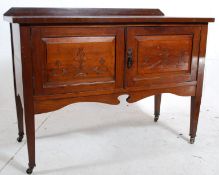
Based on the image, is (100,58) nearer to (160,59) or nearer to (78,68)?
(78,68)

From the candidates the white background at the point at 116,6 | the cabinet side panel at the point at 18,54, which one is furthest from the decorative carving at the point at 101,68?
the white background at the point at 116,6

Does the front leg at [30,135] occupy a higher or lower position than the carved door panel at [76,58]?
lower

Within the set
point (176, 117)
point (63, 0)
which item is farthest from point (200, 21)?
point (63, 0)

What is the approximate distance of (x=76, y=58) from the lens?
132 cm

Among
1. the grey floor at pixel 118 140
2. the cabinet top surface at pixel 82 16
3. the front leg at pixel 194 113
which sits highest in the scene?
the cabinet top surface at pixel 82 16

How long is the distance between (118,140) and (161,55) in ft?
1.82

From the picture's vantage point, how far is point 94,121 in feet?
6.59

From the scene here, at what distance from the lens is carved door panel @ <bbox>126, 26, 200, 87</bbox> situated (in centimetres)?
140

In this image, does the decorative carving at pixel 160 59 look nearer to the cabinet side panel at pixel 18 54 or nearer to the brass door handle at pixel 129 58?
the brass door handle at pixel 129 58

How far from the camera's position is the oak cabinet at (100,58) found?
1.26 meters

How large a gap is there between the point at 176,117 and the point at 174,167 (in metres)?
0.67

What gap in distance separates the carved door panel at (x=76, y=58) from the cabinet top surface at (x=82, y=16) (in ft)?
0.14

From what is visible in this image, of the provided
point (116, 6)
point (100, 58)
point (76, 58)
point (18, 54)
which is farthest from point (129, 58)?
point (116, 6)

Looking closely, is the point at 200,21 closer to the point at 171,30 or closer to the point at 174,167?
the point at 171,30
